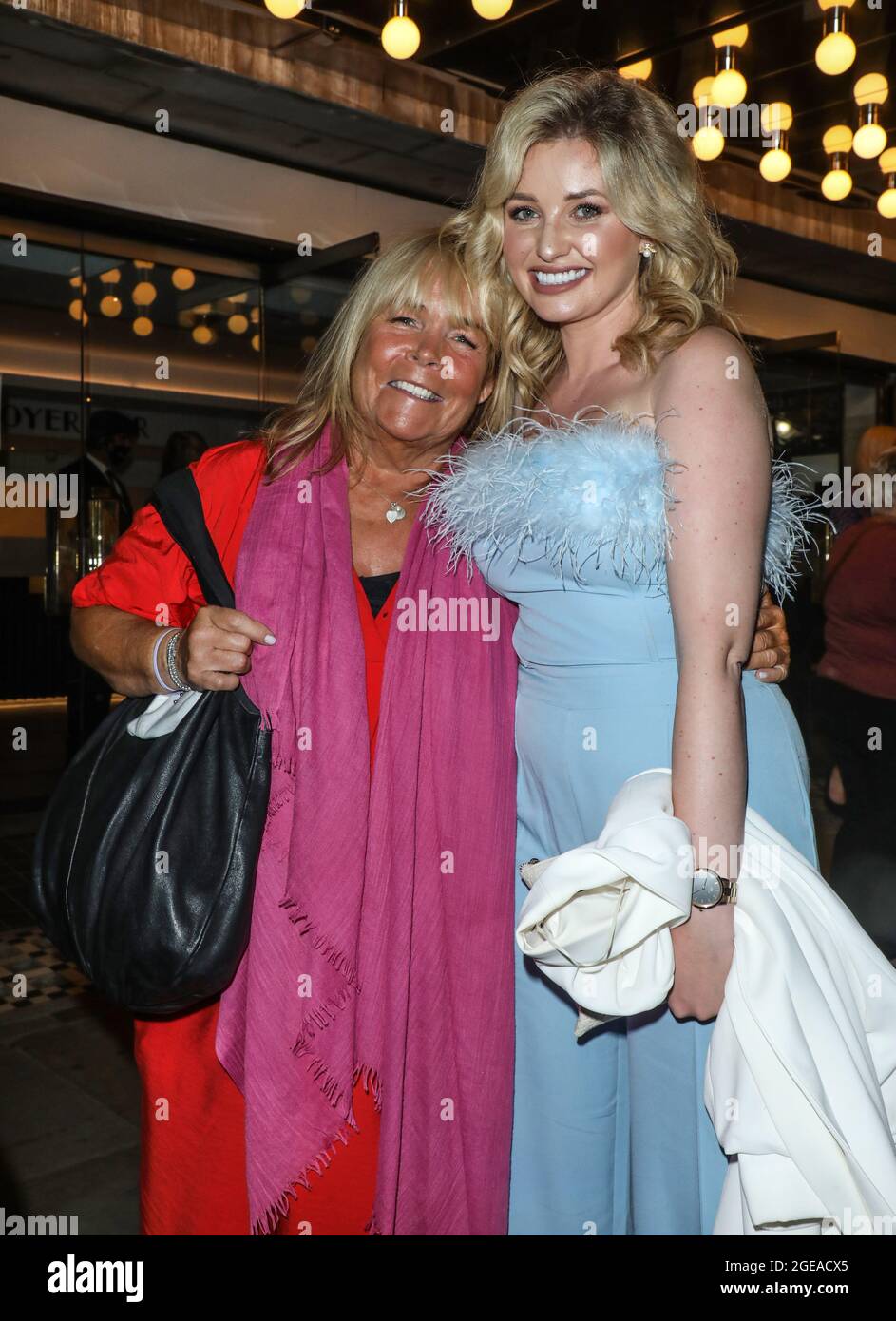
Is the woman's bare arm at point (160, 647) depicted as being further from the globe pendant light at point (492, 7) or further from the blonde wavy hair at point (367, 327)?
the globe pendant light at point (492, 7)

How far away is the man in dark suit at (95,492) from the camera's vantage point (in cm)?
515

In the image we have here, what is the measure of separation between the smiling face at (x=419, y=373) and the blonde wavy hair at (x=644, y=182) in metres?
0.22

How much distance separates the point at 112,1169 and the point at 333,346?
197 centimetres

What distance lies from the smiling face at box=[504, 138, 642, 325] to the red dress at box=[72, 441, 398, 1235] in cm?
54

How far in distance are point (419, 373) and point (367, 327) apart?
0.15m

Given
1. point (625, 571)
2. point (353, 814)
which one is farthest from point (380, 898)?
point (625, 571)

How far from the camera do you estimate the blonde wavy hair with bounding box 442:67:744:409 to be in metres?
1.54

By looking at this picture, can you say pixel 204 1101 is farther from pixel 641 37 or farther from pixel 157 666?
pixel 641 37

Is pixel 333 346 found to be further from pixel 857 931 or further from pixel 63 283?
pixel 63 283

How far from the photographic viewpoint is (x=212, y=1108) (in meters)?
1.78

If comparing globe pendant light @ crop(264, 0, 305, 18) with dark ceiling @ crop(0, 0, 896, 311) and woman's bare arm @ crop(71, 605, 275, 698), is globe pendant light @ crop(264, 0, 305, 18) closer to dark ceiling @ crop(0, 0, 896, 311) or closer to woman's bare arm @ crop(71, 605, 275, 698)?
dark ceiling @ crop(0, 0, 896, 311)

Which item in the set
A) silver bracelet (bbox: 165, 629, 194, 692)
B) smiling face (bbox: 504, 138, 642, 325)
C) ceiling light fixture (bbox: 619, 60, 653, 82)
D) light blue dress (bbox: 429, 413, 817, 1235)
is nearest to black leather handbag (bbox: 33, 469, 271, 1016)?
silver bracelet (bbox: 165, 629, 194, 692)
